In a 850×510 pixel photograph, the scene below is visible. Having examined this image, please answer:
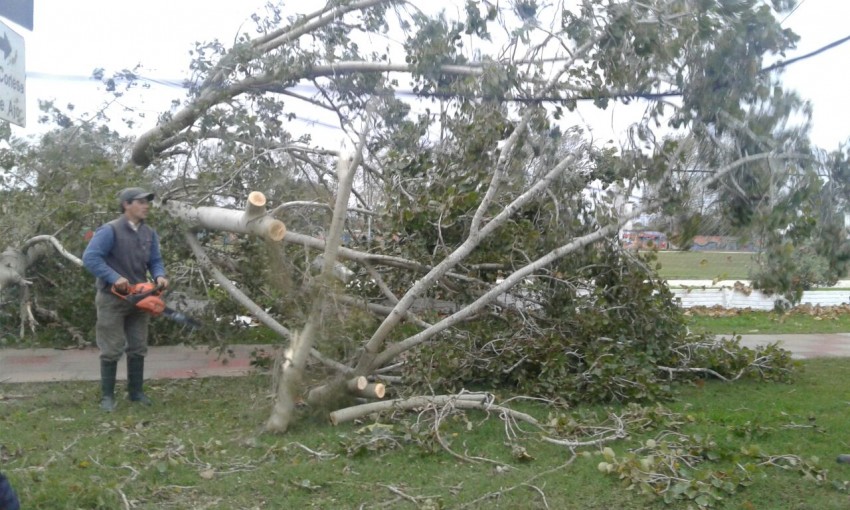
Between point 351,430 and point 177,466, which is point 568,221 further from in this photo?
point 177,466

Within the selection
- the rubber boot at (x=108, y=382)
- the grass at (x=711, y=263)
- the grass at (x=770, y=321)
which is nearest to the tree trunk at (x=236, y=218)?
the rubber boot at (x=108, y=382)

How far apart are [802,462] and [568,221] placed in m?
2.99

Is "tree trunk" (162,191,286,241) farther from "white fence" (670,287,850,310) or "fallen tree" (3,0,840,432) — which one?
"white fence" (670,287,850,310)

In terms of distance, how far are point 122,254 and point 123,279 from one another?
13.4 inches

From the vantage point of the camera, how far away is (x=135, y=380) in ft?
22.6

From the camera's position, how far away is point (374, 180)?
27.9ft

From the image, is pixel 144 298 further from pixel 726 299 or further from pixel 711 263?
pixel 726 299

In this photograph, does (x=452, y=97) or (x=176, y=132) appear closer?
(x=452, y=97)

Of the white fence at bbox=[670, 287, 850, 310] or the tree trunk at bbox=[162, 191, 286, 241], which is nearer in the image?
the tree trunk at bbox=[162, 191, 286, 241]

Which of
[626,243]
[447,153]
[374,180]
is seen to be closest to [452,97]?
[447,153]

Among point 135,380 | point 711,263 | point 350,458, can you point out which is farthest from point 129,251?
point 711,263

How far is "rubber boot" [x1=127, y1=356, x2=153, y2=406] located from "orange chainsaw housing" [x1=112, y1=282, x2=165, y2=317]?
1.57ft

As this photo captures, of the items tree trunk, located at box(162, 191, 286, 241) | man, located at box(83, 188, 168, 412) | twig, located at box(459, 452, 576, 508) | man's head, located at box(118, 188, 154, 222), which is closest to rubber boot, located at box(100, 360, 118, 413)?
man, located at box(83, 188, 168, 412)

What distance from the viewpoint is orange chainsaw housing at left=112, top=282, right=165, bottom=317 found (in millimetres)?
6625
